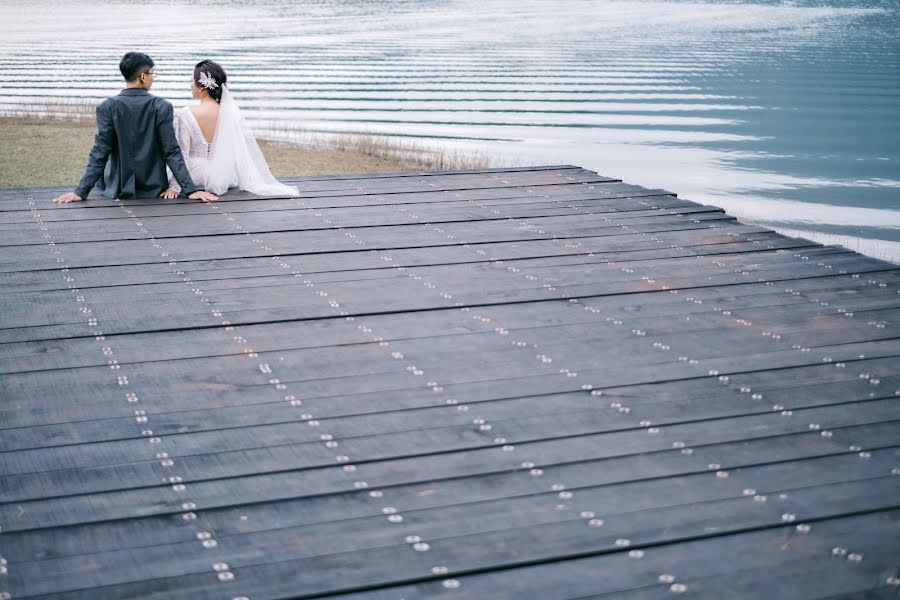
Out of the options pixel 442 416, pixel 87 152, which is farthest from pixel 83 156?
pixel 442 416

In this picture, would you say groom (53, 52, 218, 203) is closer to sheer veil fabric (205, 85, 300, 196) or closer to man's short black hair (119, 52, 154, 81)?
man's short black hair (119, 52, 154, 81)

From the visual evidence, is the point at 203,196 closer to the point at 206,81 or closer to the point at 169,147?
the point at 169,147

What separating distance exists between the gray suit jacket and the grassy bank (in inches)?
183

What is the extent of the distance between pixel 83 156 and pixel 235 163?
22.4ft

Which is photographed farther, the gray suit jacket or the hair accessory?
the hair accessory

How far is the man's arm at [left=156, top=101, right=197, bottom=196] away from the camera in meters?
8.12

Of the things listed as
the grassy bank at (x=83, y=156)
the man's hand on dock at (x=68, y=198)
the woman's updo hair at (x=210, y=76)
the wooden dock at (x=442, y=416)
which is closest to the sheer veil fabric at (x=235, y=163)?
the woman's updo hair at (x=210, y=76)

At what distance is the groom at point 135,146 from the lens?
26.2 ft

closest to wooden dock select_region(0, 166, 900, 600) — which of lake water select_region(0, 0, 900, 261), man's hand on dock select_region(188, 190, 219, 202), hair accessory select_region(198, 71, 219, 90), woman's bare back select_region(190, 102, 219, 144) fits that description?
man's hand on dock select_region(188, 190, 219, 202)

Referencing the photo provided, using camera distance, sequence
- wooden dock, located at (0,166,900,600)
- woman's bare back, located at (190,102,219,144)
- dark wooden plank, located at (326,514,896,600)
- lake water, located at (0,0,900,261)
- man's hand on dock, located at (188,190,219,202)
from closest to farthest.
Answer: dark wooden plank, located at (326,514,896,600) → wooden dock, located at (0,166,900,600) → man's hand on dock, located at (188,190,219,202) → woman's bare back, located at (190,102,219,144) → lake water, located at (0,0,900,261)

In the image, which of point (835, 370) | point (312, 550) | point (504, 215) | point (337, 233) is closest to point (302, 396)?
point (312, 550)

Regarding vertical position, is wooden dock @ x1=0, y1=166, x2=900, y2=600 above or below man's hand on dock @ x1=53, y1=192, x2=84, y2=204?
above

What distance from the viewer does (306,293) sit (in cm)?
571

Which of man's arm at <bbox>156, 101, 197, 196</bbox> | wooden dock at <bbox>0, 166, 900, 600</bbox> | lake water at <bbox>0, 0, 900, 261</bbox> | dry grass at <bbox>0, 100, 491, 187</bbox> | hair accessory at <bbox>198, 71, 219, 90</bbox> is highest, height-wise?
hair accessory at <bbox>198, 71, 219, 90</bbox>
